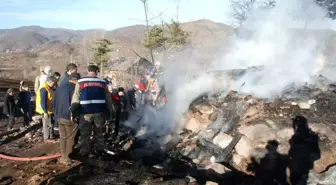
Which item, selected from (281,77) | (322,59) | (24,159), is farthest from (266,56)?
(24,159)

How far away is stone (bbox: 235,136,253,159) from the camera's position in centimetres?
750

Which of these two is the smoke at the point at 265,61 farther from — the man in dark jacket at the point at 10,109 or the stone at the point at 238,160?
the man in dark jacket at the point at 10,109

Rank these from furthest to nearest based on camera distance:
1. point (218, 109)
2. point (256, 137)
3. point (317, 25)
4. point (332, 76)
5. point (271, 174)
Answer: point (317, 25)
point (332, 76)
point (218, 109)
point (256, 137)
point (271, 174)

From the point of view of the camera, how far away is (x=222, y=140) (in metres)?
7.89

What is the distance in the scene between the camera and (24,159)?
6.66m

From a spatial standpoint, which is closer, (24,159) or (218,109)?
(24,159)

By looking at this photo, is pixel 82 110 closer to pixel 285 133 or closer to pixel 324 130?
pixel 285 133

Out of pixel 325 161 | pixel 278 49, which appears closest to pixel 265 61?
pixel 278 49

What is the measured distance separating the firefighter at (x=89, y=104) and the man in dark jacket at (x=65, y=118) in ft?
0.90

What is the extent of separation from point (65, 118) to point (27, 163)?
1268mm

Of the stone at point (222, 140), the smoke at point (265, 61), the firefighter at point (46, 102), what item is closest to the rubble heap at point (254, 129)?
the stone at point (222, 140)

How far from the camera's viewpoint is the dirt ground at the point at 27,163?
5.64 meters

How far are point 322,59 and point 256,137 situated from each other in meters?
5.44

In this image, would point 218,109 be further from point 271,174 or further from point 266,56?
point 266,56
